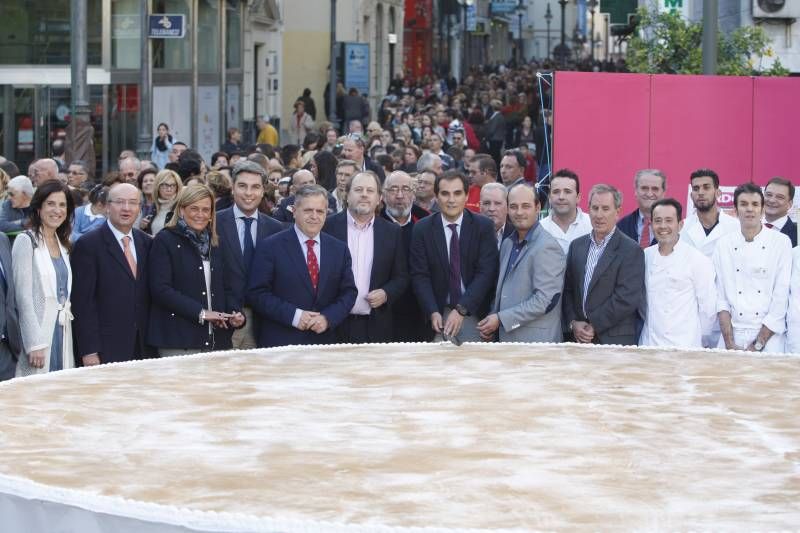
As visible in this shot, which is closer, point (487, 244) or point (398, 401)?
point (398, 401)

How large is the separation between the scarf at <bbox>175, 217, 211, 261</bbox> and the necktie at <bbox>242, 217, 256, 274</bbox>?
33 cm

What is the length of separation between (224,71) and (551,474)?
3244 centimetres

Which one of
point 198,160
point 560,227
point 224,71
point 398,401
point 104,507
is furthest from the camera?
point 224,71

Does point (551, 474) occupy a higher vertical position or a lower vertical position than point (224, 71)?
lower

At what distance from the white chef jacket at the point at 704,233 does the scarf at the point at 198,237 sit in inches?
129

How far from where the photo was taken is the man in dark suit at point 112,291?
31.4ft

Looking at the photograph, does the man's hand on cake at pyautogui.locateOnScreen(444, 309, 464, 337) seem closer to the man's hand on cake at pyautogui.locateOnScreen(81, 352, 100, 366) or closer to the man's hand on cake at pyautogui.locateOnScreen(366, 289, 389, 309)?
the man's hand on cake at pyautogui.locateOnScreen(366, 289, 389, 309)

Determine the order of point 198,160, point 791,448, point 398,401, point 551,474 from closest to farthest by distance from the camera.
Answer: point 551,474 < point 791,448 < point 398,401 < point 198,160

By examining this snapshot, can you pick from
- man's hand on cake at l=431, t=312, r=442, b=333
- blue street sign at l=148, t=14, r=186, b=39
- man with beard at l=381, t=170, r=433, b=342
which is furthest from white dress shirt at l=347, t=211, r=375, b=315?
blue street sign at l=148, t=14, r=186, b=39

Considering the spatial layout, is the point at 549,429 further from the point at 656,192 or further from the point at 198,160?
the point at 198,160

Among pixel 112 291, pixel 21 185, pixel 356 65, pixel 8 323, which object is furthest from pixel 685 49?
pixel 356 65

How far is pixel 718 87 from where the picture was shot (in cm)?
1545

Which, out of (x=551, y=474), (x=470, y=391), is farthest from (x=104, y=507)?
(x=470, y=391)

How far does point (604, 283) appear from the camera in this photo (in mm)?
9711
